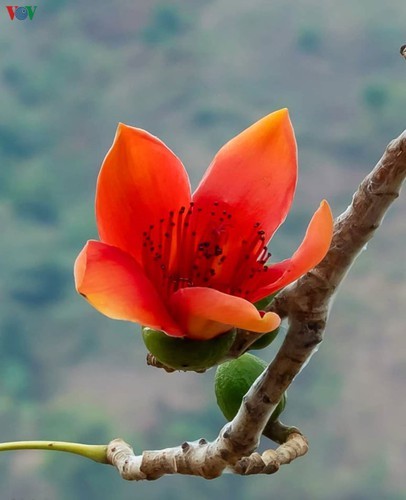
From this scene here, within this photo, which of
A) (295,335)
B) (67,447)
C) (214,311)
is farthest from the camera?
(67,447)

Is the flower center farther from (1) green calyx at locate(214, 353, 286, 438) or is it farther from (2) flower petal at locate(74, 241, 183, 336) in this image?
(1) green calyx at locate(214, 353, 286, 438)

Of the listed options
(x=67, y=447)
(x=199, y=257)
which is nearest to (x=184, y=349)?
(x=199, y=257)

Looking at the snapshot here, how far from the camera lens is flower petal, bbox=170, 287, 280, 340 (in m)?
0.48

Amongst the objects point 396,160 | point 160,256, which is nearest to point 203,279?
point 160,256

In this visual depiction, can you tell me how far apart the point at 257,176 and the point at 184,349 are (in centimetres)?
14

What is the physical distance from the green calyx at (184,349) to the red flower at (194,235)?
0.01 m

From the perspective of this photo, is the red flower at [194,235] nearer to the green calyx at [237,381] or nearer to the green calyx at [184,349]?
the green calyx at [184,349]

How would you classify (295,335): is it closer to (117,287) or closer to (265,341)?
(265,341)

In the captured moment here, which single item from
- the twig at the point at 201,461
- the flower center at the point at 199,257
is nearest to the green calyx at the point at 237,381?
the twig at the point at 201,461

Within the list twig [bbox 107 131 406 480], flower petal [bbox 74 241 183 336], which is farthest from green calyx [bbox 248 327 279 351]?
flower petal [bbox 74 241 183 336]

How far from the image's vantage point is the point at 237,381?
70 centimetres

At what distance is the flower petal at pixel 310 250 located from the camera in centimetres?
52

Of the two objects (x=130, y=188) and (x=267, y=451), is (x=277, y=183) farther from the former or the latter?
(x=267, y=451)

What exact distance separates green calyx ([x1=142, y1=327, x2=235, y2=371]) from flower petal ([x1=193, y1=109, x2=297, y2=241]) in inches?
3.0
